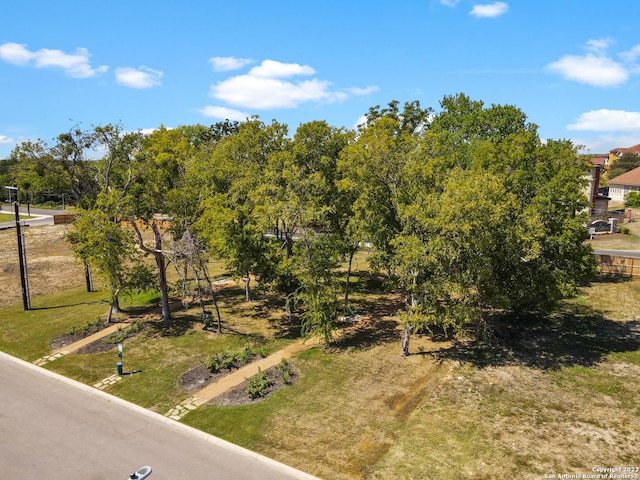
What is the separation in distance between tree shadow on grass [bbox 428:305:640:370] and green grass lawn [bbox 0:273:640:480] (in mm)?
91

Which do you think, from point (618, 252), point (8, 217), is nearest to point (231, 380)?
point (618, 252)

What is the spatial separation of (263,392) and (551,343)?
14.1m

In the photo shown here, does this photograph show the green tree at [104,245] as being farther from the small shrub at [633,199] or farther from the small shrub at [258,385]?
the small shrub at [633,199]

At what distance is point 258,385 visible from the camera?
17422mm

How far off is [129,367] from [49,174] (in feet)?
40.2

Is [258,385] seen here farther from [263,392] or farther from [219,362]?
[219,362]

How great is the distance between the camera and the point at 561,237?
→ 73.7ft

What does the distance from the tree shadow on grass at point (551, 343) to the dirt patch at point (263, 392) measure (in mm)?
6887

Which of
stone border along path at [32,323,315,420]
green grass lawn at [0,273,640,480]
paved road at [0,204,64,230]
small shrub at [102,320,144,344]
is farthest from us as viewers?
paved road at [0,204,64,230]

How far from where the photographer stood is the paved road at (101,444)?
12.7m

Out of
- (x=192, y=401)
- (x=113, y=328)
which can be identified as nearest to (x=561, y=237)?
(x=192, y=401)

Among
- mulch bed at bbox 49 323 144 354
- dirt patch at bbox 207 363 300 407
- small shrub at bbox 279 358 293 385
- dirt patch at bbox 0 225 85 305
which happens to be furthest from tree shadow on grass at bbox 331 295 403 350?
dirt patch at bbox 0 225 85 305

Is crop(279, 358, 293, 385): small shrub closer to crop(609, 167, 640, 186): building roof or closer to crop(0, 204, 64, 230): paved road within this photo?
crop(0, 204, 64, 230): paved road

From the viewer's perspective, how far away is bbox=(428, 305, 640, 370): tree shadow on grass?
65.1ft
